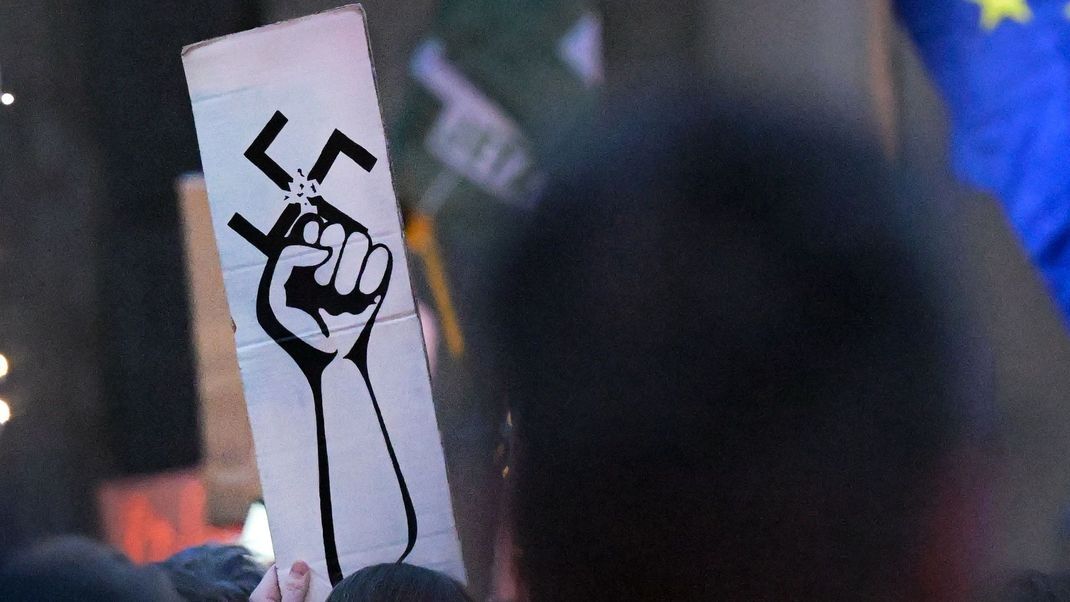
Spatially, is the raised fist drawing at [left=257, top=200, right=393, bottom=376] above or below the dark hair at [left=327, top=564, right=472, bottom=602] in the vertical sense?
above

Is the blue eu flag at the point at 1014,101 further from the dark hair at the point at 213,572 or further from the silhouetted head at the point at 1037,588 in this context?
the dark hair at the point at 213,572

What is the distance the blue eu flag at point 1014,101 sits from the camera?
1.31 meters

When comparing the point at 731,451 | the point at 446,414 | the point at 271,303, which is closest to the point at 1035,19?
the point at 731,451

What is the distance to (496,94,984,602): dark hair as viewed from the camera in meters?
1.36

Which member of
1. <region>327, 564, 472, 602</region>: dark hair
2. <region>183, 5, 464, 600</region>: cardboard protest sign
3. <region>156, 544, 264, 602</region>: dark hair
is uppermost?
<region>183, 5, 464, 600</region>: cardboard protest sign

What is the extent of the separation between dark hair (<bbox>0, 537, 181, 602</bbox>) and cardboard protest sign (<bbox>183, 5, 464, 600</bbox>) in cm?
27

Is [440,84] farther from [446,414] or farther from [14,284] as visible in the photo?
[14,284]

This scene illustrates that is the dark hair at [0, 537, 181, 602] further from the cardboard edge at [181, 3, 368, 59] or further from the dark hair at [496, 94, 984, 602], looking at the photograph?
the cardboard edge at [181, 3, 368, 59]

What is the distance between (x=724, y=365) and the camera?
1371 mm

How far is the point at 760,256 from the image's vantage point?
1.37 meters

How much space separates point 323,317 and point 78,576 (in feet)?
1.91

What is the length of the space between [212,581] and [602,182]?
0.83 metres

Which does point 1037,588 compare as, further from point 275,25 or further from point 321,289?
point 275,25

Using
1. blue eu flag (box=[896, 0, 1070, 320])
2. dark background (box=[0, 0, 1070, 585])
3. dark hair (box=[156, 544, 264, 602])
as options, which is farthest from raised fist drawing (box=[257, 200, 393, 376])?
blue eu flag (box=[896, 0, 1070, 320])
